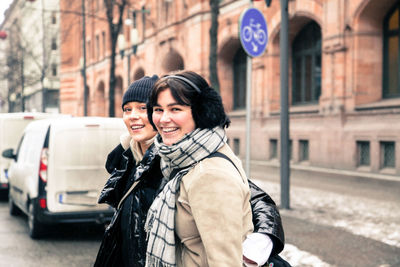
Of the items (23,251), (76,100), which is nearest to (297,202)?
(23,251)

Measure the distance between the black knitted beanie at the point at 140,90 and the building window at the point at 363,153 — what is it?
41.0ft

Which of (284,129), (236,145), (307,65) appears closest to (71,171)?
(284,129)

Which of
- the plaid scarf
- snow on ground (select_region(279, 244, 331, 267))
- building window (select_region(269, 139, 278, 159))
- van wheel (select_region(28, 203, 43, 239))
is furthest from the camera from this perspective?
building window (select_region(269, 139, 278, 159))

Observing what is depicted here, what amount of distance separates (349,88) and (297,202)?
6864 millimetres

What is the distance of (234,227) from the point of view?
70.4 inches

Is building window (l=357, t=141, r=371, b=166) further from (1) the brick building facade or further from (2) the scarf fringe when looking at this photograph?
(2) the scarf fringe

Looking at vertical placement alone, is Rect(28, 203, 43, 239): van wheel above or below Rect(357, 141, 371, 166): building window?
below

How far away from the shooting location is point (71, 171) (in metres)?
6.90

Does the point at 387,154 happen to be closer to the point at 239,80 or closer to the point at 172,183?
the point at 239,80

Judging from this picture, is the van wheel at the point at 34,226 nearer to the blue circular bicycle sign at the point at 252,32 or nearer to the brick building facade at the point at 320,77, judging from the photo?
the blue circular bicycle sign at the point at 252,32

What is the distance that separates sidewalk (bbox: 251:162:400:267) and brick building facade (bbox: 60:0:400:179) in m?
2.12

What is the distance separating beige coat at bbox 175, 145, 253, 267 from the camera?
5.84ft

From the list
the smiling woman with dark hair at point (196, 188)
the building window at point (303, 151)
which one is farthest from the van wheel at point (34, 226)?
the building window at point (303, 151)

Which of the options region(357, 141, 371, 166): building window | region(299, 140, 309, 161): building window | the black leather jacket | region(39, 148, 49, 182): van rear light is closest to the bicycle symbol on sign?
region(39, 148, 49, 182): van rear light
